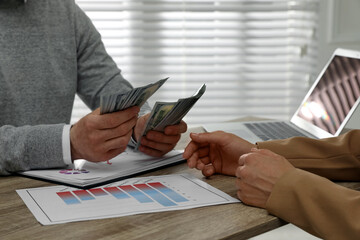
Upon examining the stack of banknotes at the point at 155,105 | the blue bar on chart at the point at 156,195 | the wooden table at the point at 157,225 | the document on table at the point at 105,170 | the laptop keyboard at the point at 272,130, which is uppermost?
the stack of banknotes at the point at 155,105

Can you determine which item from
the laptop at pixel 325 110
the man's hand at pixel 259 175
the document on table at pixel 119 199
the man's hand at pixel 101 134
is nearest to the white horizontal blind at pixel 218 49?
the laptop at pixel 325 110

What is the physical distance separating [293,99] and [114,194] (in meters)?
2.23

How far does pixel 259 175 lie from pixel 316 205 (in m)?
0.12

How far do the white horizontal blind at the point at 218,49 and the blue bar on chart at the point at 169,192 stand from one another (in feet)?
6.17

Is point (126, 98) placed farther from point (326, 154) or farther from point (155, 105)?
point (326, 154)

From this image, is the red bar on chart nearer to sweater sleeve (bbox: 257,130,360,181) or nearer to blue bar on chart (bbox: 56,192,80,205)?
blue bar on chart (bbox: 56,192,80,205)

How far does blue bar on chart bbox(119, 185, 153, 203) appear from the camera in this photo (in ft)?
3.10

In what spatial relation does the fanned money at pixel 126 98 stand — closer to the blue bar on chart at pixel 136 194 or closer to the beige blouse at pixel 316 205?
the blue bar on chart at pixel 136 194

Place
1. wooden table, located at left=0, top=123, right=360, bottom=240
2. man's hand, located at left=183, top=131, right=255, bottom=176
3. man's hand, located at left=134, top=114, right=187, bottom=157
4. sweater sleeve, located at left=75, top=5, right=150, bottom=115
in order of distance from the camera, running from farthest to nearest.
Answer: sweater sleeve, located at left=75, top=5, right=150, bottom=115 → man's hand, located at left=134, top=114, right=187, bottom=157 → man's hand, located at left=183, top=131, right=255, bottom=176 → wooden table, located at left=0, top=123, right=360, bottom=240

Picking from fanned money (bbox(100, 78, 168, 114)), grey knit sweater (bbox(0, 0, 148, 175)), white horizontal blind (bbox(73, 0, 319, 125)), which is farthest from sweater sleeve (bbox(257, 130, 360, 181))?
white horizontal blind (bbox(73, 0, 319, 125))

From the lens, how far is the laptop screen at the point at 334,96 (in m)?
1.54

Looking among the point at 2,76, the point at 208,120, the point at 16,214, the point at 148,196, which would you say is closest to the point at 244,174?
the point at 148,196

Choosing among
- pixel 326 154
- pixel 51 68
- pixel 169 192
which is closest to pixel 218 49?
pixel 51 68

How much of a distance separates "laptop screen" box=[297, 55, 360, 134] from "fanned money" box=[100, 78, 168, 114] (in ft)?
2.30
